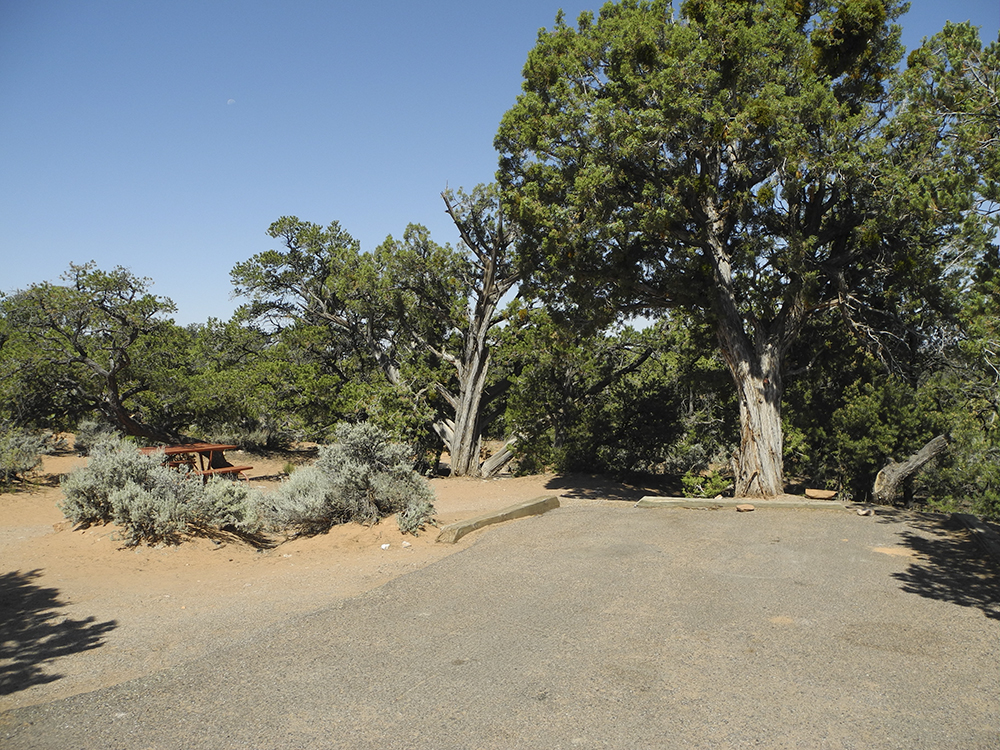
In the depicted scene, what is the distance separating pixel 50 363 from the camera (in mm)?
17047

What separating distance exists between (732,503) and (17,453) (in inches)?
605

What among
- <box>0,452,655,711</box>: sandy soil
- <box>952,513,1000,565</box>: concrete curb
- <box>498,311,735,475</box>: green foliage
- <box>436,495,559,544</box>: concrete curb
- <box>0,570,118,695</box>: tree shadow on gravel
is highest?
<box>498,311,735,475</box>: green foliage

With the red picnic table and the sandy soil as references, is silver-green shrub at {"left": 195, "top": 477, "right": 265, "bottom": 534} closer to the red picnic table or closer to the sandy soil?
the sandy soil

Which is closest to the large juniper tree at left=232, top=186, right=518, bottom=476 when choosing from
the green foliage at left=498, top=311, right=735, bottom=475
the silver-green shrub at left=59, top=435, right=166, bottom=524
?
the green foliage at left=498, top=311, right=735, bottom=475

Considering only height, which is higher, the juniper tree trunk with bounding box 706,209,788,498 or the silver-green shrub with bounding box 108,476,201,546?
the juniper tree trunk with bounding box 706,209,788,498

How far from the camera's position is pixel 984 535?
7.30 metres

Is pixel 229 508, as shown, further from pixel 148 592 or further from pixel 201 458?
pixel 201 458

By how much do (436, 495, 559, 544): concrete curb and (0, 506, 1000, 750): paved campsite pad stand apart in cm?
139

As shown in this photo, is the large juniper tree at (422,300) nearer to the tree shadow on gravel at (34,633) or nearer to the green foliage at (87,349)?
the green foliage at (87,349)

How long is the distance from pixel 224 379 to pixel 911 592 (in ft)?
60.3

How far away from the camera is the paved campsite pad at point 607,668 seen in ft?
11.5

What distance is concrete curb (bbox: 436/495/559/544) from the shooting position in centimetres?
828

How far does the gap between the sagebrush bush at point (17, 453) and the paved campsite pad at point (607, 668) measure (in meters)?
12.8

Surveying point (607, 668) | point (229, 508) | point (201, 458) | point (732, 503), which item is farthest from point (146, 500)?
point (732, 503)
